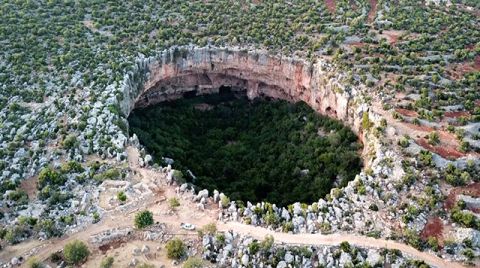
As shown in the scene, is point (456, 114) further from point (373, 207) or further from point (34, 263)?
point (34, 263)

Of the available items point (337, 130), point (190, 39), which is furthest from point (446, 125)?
point (190, 39)

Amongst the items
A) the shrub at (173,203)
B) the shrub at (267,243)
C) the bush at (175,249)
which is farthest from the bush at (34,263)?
the shrub at (267,243)

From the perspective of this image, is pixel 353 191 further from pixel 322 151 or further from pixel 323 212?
pixel 322 151

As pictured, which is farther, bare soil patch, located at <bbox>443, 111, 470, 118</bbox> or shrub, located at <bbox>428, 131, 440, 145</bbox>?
bare soil patch, located at <bbox>443, 111, 470, 118</bbox>

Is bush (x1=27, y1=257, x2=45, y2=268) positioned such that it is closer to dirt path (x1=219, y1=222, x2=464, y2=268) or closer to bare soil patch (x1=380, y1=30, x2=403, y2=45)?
dirt path (x1=219, y1=222, x2=464, y2=268)

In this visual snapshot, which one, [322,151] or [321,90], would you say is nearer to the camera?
[322,151]

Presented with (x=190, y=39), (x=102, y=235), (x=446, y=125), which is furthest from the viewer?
(x=190, y=39)

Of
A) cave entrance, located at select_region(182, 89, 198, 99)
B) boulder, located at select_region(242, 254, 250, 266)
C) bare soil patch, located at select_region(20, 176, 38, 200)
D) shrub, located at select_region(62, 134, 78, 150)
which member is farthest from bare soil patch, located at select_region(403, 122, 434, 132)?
bare soil patch, located at select_region(20, 176, 38, 200)
